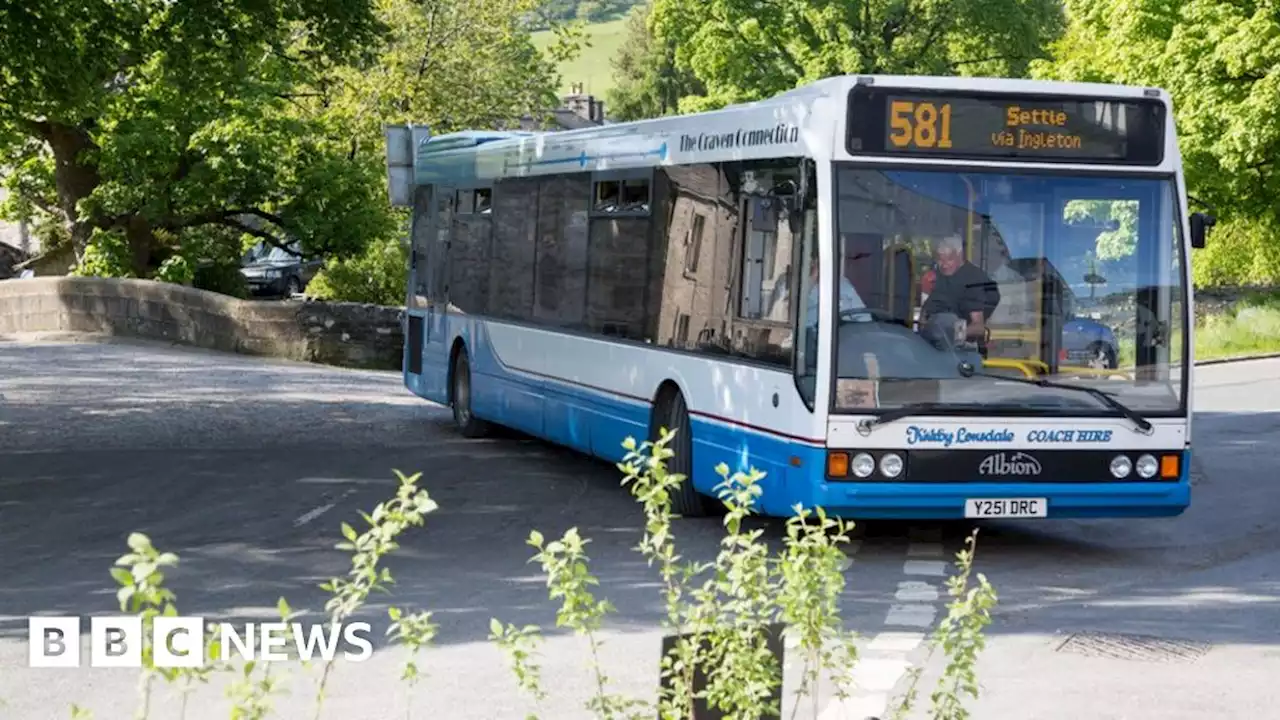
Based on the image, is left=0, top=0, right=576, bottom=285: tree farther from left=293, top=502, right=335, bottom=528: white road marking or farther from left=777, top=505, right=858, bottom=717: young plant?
left=777, top=505, right=858, bottom=717: young plant

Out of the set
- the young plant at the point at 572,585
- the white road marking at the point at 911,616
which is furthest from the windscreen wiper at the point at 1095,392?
the young plant at the point at 572,585

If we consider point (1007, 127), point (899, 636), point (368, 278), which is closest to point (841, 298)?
point (1007, 127)

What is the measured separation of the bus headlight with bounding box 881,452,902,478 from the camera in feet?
43.4

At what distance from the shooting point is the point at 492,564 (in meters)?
13.4

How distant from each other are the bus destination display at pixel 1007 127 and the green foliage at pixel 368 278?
Answer: 2895 centimetres

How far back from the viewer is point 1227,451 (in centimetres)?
2181

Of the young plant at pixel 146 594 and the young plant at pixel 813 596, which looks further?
the young plant at pixel 813 596

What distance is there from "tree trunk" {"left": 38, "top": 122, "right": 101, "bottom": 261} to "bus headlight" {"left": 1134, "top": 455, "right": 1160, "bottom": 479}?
31.7m

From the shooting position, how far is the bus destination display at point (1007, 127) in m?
13.4

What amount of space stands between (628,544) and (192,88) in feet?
39.7

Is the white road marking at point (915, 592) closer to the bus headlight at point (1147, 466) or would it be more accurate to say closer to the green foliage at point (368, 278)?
the bus headlight at point (1147, 466)

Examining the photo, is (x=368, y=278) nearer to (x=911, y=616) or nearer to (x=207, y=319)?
(x=207, y=319)

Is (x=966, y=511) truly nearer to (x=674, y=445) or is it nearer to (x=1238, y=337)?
(x=674, y=445)

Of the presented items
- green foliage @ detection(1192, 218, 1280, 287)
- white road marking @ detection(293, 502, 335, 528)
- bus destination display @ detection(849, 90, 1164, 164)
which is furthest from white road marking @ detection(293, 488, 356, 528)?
green foliage @ detection(1192, 218, 1280, 287)
